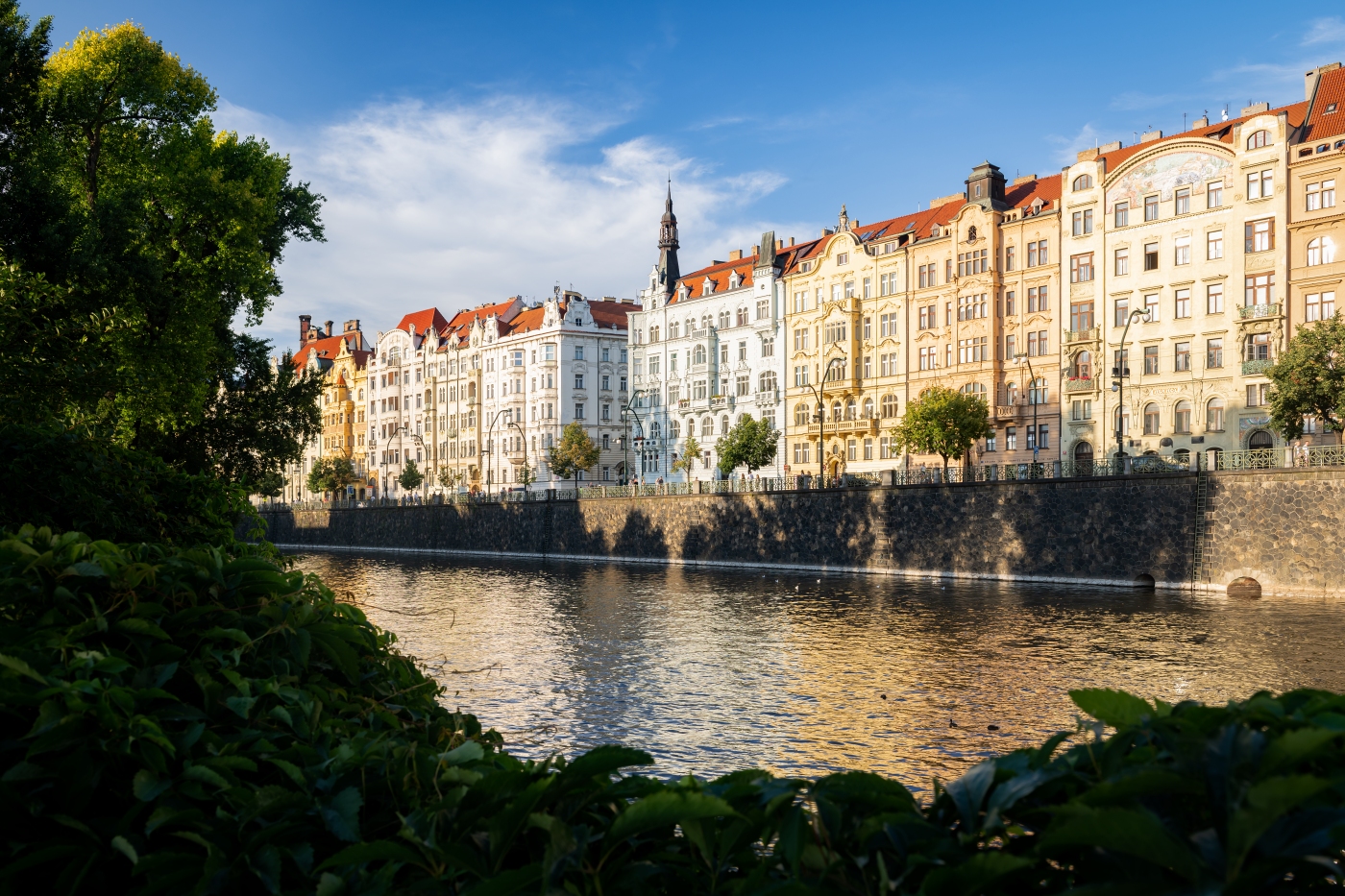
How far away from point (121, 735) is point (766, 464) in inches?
3024

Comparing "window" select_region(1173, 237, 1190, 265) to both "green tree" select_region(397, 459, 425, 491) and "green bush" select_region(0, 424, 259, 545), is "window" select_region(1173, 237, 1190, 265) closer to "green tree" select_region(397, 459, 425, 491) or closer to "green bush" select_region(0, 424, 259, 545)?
"green bush" select_region(0, 424, 259, 545)

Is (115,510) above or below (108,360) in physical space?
below

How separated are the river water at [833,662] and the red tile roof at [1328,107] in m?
31.6

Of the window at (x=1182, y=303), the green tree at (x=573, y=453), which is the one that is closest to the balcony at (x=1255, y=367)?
the window at (x=1182, y=303)

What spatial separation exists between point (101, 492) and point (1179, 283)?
206 feet

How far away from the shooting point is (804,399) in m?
82.7

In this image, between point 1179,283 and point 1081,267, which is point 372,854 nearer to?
point 1179,283

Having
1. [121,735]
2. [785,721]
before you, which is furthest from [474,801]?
[785,721]

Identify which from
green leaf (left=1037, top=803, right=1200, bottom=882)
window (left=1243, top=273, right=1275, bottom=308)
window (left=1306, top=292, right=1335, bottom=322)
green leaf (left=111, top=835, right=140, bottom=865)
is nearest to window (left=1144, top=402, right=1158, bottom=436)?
window (left=1243, top=273, right=1275, bottom=308)

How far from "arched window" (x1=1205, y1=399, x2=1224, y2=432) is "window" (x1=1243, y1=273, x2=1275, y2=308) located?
17.5 ft

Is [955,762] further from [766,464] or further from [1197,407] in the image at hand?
[766,464]

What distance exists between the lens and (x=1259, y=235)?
188 ft

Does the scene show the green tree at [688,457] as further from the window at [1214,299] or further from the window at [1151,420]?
the window at [1214,299]

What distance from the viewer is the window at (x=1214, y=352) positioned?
5875 cm
